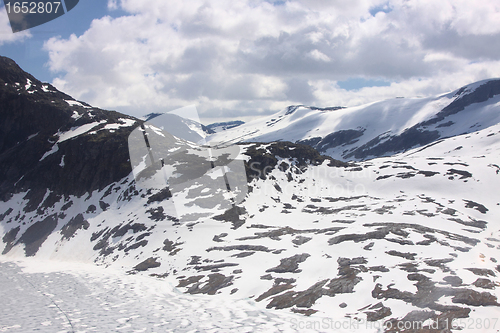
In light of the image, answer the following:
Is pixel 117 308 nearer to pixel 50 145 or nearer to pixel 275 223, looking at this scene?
pixel 275 223

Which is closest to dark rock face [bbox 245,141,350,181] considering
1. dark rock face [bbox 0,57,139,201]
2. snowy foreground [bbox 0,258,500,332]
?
dark rock face [bbox 0,57,139,201]

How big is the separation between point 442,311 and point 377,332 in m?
5.57

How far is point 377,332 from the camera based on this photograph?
1958 centimetres

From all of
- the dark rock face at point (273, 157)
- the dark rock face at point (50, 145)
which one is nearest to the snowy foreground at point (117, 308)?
the dark rock face at point (50, 145)

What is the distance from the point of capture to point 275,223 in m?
50.1

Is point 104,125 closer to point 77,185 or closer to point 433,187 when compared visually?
point 77,185

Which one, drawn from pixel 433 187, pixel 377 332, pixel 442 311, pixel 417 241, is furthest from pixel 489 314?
pixel 433 187

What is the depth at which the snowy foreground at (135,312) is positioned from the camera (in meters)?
18.8

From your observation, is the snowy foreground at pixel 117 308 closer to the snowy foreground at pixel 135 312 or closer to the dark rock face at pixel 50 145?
the snowy foreground at pixel 135 312

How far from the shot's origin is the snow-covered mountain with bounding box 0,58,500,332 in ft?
83.2

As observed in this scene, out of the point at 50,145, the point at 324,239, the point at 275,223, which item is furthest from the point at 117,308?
the point at 50,145

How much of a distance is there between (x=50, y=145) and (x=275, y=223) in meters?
62.8

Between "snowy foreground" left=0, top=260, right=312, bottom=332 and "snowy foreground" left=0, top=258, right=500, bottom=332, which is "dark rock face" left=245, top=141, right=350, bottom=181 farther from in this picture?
"snowy foreground" left=0, top=258, right=500, bottom=332

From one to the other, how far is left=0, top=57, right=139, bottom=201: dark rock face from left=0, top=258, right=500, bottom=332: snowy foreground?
35404mm
